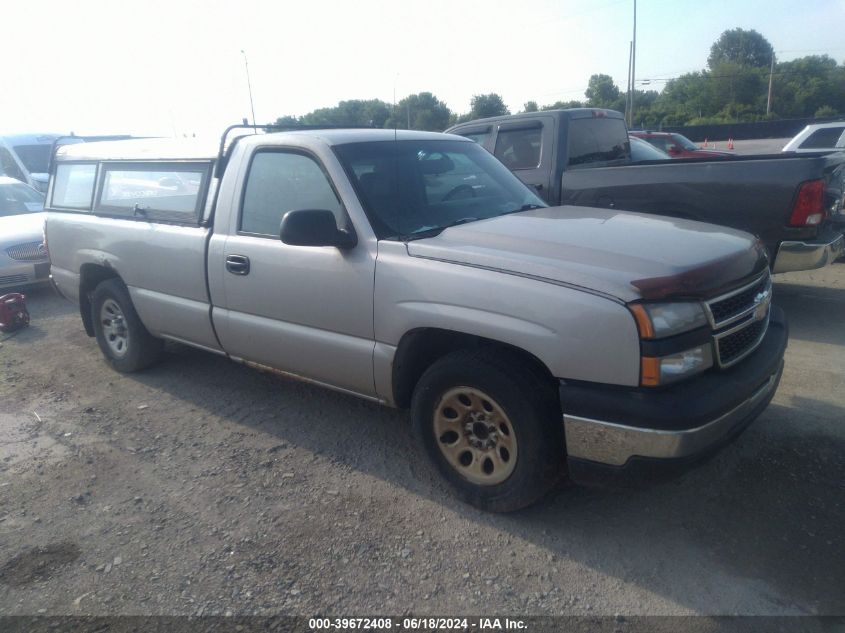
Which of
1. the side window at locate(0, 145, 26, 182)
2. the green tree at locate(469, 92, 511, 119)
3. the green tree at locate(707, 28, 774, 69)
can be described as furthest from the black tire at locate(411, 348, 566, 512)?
the green tree at locate(707, 28, 774, 69)

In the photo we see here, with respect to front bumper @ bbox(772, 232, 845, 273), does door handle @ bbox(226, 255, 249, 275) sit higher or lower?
higher

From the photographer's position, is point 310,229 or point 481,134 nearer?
point 310,229

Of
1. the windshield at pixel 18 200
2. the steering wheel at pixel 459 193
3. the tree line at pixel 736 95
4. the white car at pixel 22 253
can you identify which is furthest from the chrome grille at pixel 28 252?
the tree line at pixel 736 95

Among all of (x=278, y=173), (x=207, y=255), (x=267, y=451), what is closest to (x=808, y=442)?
(x=267, y=451)

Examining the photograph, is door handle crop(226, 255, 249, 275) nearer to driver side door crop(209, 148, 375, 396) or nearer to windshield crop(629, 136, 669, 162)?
driver side door crop(209, 148, 375, 396)

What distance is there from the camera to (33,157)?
14.9 meters

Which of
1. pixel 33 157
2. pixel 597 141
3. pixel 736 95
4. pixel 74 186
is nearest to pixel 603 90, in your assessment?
pixel 736 95

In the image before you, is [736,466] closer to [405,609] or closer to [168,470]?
[405,609]

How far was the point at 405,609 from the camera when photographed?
2.61m

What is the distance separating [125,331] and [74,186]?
4.76 ft

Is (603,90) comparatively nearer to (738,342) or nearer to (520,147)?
(520,147)

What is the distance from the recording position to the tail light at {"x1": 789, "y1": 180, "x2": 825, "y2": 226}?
5.31 m

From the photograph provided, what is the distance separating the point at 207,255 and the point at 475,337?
2.06 m

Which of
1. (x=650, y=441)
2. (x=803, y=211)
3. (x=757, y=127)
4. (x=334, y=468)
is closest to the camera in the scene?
(x=650, y=441)
